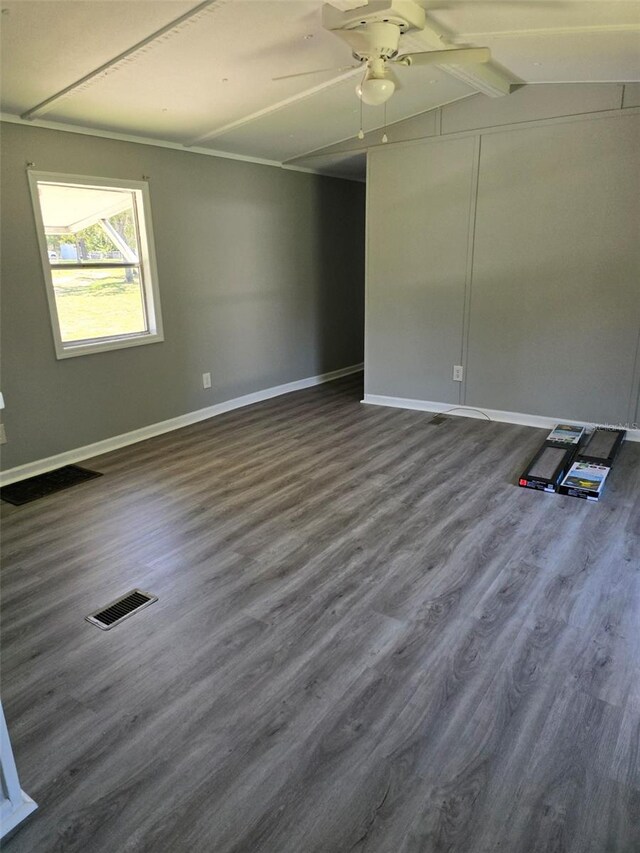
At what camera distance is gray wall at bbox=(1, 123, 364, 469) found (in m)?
3.94

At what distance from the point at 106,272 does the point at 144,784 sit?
387 cm

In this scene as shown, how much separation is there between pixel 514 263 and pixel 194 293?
2.88 meters

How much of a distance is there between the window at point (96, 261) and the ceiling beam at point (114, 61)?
438mm

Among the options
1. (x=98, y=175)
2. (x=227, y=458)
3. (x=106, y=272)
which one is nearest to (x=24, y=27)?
(x=98, y=175)

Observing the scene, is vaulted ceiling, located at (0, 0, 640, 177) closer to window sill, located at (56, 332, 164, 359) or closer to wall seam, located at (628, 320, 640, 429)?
window sill, located at (56, 332, 164, 359)

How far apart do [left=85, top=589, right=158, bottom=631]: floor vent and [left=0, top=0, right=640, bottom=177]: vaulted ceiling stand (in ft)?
8.51

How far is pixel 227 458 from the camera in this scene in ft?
14.6

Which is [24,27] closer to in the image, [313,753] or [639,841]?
[313,753]

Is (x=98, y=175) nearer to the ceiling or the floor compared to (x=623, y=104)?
nearer to the floor

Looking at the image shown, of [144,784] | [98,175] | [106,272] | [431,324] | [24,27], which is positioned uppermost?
[24,27]

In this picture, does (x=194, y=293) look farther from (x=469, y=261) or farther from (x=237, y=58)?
(x=469, y=261)

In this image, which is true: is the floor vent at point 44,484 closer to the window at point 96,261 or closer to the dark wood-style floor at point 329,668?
the dark wood-style floor at point 329,668

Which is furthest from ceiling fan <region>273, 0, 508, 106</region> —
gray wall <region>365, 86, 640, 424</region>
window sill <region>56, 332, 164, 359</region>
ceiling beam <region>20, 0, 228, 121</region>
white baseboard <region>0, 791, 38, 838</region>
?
white baseboard <region>0, 791, 38, 838</region>

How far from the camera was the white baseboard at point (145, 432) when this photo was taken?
4.09 metres
